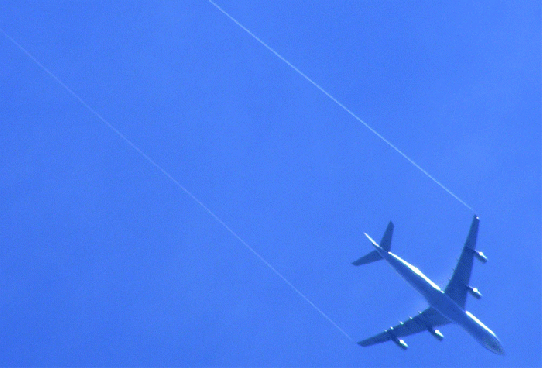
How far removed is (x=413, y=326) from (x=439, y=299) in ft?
37.2

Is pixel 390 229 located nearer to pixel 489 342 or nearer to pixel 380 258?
pixel 380 258

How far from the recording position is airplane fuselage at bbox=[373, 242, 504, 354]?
283ft

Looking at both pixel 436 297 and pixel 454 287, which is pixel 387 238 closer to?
pixel 436 297

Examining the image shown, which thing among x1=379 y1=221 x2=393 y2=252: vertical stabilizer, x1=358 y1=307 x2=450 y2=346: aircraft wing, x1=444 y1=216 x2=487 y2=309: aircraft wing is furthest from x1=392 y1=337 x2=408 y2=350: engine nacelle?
x1=379 y1=221 x2=393 y2=252: vertical stabilizer

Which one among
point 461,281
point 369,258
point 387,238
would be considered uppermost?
point 387,238

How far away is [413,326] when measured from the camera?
319ft

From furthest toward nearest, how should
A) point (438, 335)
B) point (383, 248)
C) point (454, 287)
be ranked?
point (438, 335)
point (454, 287)
point (383, 248)

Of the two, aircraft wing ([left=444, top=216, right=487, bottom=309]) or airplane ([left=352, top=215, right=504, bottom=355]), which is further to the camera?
aircraft wing ([left=444, top=216, right=487, bottom=309])

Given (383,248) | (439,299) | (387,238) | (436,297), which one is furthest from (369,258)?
(439,299)

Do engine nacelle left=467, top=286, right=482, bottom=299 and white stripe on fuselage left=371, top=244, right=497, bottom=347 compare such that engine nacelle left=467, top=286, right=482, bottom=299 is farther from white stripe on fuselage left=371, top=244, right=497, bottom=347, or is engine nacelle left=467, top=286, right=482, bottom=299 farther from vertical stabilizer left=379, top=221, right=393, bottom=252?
vertical stabilizer left=379, top=221, right=393, bottom=252

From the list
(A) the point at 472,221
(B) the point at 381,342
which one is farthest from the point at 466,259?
(B) the point at 381,342

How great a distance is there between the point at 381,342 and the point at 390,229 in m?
16.0

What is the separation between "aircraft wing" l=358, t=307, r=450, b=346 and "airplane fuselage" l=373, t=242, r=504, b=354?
23.8 feet

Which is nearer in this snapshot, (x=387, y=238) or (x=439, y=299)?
(x=439, y=299)
